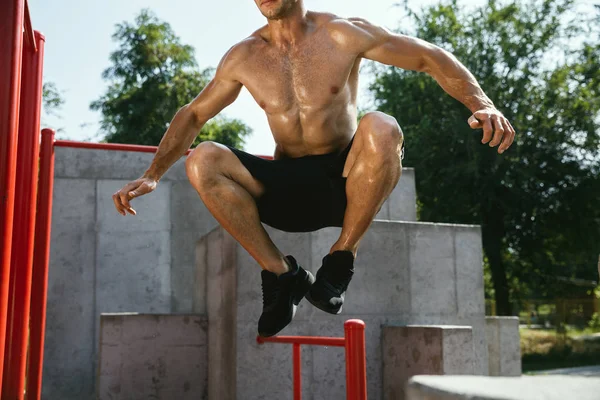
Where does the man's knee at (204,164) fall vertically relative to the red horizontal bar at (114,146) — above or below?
below

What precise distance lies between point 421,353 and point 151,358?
2.26m

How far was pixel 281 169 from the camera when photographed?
307cm

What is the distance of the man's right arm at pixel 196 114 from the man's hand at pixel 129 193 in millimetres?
65

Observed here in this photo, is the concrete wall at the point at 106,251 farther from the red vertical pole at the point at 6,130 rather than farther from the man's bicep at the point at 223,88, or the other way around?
the red vertical pole at the point at 6,130

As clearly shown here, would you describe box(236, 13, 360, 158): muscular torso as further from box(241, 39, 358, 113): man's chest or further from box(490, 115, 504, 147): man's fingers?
box(490, 115, 504, 147): man's fingers

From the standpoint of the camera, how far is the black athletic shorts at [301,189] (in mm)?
3010

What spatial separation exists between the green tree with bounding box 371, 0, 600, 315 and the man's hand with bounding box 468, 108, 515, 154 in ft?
46.3

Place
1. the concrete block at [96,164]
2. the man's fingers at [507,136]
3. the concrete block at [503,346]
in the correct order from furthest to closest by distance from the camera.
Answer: the concrete block at [503,346] < the concrete block at [96,164] < the man's fingers at [507,136]

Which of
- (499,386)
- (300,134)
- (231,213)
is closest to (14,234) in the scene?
(231,213)

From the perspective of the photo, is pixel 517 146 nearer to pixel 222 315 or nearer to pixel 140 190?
pixel 222 315

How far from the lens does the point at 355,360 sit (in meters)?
3.27

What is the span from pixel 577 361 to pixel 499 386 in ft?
55.5

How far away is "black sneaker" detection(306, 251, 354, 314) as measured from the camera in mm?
2898

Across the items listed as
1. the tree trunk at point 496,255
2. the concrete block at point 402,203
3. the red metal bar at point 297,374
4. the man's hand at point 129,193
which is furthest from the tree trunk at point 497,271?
the man's hand at point 129,193
